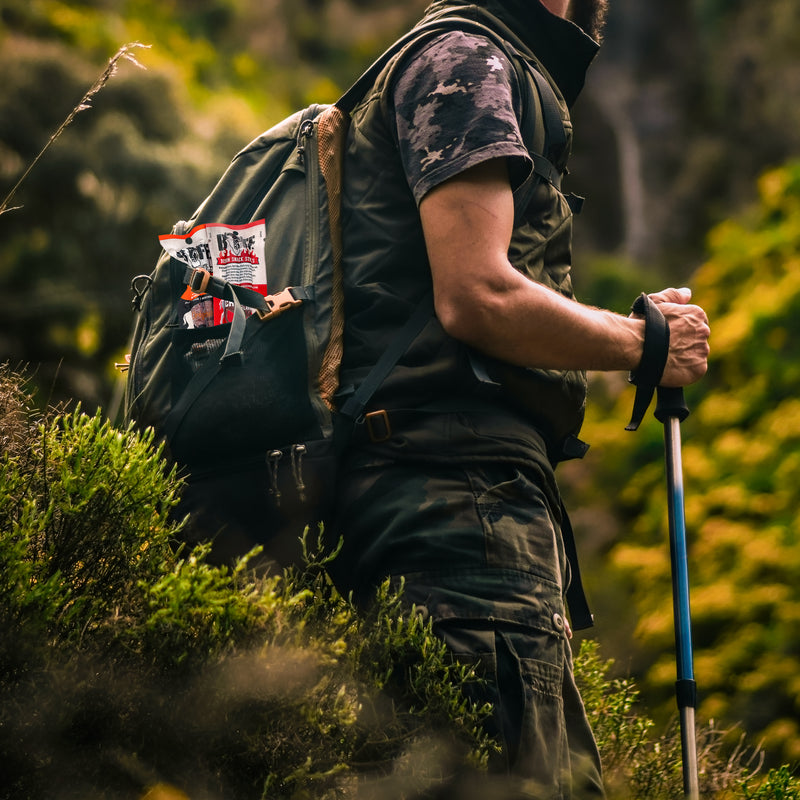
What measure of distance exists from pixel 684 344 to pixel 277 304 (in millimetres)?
1019

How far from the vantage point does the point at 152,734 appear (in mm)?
1895

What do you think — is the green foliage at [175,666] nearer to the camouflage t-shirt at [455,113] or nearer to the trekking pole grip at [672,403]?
the camouflage t-shirt at [455,113]

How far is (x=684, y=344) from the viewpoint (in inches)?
98.8

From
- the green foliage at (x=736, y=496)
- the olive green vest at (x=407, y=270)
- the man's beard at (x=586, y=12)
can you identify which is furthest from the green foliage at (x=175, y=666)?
the green foliage at (x=736, y=496)

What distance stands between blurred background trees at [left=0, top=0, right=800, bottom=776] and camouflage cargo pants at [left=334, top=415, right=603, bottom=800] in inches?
35.7

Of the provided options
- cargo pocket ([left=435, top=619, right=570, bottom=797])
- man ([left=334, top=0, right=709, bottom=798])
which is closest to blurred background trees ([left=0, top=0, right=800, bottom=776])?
man ([left=334, top=0, right=709, bottom=798])

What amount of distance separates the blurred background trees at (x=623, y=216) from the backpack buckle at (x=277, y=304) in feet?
2.12

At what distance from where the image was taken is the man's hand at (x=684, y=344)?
249 cm

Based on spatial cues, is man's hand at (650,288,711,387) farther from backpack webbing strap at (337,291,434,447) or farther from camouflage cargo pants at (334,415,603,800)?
backpack webbing strap at (337,291,434,447)

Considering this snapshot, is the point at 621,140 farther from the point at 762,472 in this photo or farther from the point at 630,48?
the point at 762,472

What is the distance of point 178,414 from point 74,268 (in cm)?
881

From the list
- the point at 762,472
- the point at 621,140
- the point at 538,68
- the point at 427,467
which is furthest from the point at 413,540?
the point at 621,140

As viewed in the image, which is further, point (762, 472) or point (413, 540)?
point (762, 472)

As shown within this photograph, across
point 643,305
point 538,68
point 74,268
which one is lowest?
point 74,268
